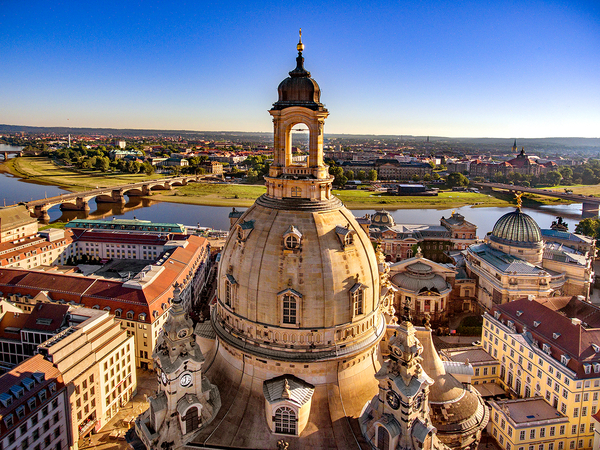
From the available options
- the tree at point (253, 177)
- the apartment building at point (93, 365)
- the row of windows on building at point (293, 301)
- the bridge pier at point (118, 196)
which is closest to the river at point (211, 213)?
the bridge pier at point (118, 196)

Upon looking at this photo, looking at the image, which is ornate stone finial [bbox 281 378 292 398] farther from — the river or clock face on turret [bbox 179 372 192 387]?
the river

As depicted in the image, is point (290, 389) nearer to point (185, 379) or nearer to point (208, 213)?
point (185, 379)

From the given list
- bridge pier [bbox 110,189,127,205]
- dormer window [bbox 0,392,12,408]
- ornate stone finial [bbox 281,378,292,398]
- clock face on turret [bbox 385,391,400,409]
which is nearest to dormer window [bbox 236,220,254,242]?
ornate stone finial [bbox 281,378,292,398]

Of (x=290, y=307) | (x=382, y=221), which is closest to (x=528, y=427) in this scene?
(x=290, y=307)

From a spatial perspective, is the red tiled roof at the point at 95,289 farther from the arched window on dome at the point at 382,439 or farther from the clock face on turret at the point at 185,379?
the arched window on dome at the point at 382,439

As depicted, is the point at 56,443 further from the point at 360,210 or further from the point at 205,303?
the point at 360,210
